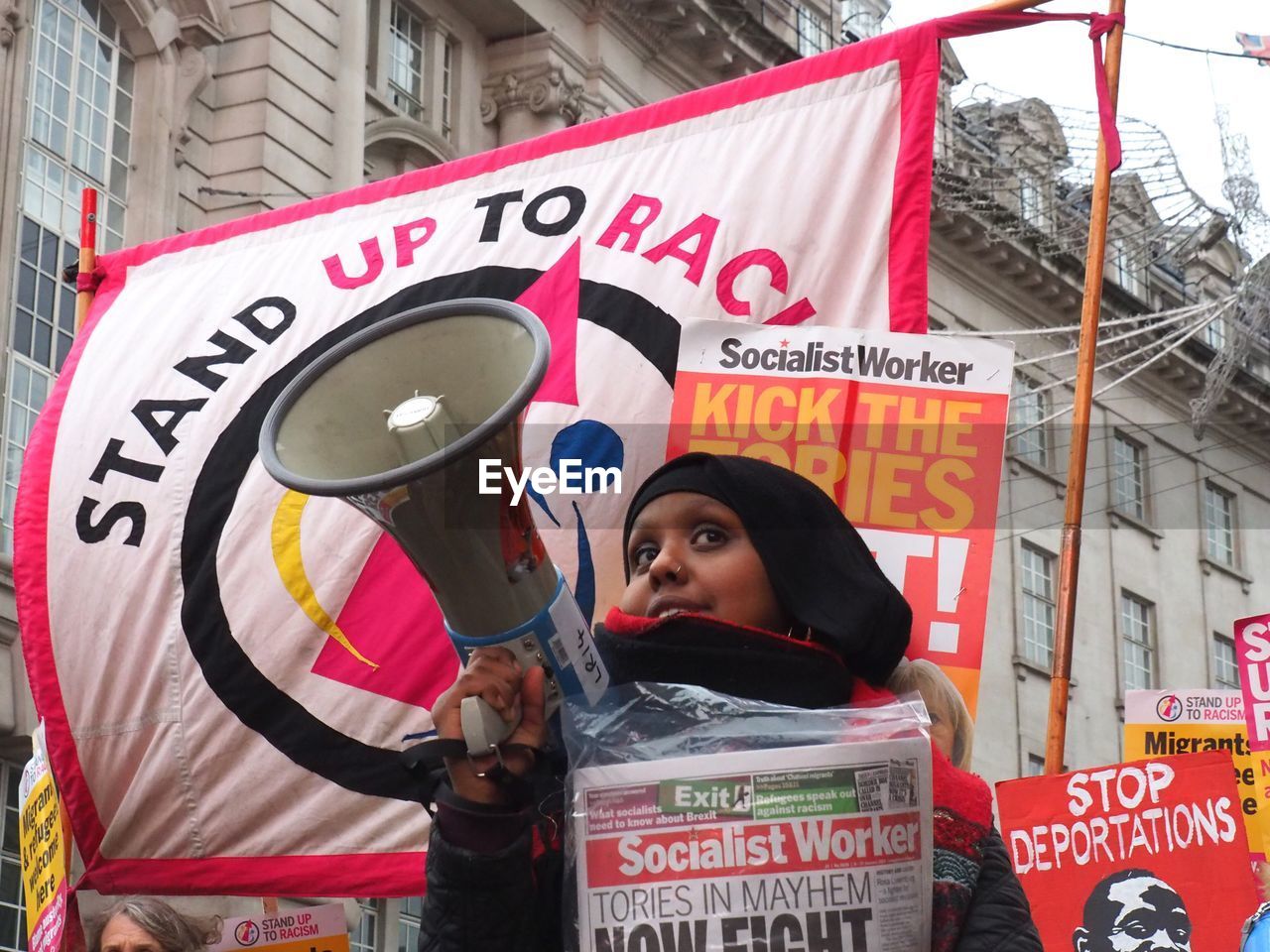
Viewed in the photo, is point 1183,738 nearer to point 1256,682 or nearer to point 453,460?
point 1256,682

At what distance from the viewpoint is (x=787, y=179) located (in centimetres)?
698

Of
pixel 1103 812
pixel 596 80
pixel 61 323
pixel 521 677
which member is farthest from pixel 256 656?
pixel 596 80

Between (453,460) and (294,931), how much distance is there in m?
4.90

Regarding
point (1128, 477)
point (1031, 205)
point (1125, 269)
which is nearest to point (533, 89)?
point (1031, 205)

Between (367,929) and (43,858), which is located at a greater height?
(367,929)

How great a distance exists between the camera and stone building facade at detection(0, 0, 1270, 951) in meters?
16.4

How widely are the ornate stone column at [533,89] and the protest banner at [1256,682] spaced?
15181 millimetres

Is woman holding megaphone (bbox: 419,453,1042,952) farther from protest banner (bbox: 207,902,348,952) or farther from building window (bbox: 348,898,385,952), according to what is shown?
building window (bbox: 348,898,385,952)

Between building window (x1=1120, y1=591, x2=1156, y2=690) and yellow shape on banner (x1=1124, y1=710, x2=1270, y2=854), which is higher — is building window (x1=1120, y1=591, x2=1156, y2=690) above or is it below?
above

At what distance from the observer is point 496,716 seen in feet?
8.81

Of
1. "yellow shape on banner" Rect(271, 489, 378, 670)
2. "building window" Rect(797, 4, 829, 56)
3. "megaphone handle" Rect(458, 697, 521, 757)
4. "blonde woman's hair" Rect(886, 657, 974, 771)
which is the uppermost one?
"building window" Rect(797, 4, 829, 56)

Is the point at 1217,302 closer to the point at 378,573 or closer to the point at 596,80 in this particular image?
the point at 596,80

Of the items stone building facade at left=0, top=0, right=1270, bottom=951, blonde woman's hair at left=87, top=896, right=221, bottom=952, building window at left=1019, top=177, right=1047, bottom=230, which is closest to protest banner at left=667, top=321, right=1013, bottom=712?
blonde woman's hair at left=87, top=896, right=221, bottom=952

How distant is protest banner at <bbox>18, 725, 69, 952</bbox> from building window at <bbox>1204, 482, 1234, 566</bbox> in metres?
30.4
